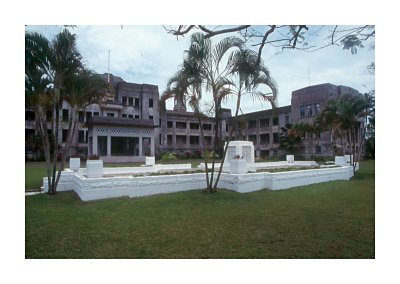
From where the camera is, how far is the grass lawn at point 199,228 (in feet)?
10.5

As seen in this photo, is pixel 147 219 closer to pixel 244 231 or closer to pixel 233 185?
pixel 244 231

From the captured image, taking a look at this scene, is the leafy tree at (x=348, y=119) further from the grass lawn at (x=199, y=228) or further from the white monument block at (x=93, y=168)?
the white monument block at (x=93, y=168)

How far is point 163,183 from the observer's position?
21.4 ft

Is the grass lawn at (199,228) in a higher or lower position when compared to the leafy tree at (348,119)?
lower

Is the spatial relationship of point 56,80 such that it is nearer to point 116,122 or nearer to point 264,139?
point 116,122

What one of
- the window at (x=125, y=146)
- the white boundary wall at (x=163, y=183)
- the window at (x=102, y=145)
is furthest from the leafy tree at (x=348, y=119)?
the window at (x=102, y=145)

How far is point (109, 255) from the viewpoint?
3.14 metres

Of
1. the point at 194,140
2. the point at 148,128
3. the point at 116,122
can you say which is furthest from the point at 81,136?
the point at 194,140

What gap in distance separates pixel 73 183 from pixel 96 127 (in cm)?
1277

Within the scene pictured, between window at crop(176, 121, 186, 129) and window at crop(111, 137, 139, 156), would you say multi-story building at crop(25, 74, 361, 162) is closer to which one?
window at crop(111, 137, 139, 156)

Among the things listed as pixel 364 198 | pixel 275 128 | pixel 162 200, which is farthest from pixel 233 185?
pixel 275 128

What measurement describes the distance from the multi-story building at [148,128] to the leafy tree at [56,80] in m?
7.75

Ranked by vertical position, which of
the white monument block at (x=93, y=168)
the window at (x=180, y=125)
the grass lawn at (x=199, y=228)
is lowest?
the grass lawn at (x=199, y=228)

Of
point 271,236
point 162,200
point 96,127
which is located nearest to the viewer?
point 271,236
